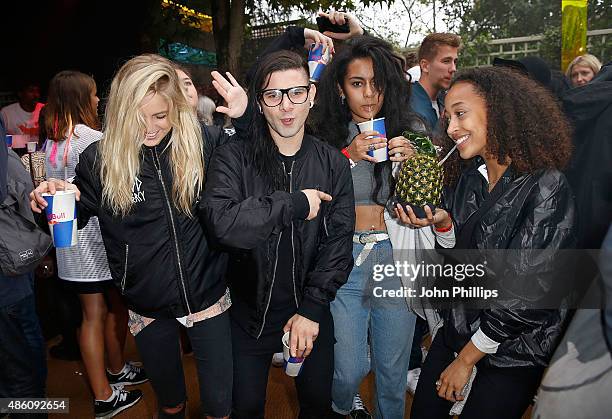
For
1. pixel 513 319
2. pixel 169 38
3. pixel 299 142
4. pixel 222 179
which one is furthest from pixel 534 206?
pixel 169 38

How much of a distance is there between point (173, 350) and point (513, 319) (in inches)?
56.3

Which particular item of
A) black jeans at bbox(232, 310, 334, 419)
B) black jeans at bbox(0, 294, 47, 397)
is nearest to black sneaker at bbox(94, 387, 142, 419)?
black jeans at bbox(0, 294, 47, 397)

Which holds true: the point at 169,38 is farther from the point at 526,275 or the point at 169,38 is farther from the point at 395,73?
the point at 526,275

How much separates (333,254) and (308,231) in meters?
0.15

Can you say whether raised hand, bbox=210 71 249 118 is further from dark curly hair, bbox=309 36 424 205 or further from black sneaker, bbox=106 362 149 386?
black sneaker, bbox=106 362 149 386

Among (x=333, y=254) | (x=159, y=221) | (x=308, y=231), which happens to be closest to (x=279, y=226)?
(x=308, y=231)

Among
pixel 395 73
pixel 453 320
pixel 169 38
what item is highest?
pixel 169 38

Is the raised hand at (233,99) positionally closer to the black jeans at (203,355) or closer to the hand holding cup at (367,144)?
the hand holding cup at (367,144)

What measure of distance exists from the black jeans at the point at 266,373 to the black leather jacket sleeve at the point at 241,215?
20.0 inches

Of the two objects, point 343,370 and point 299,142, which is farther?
point 343,370

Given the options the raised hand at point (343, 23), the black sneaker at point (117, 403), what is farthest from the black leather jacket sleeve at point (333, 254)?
the black sneaker at point (117, 403)

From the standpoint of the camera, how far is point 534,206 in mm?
1866

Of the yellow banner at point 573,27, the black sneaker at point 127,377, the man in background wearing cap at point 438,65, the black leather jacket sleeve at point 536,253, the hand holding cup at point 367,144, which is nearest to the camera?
the black leather jacket sleeve at point 536,253

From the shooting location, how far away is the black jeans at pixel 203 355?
2.15m
